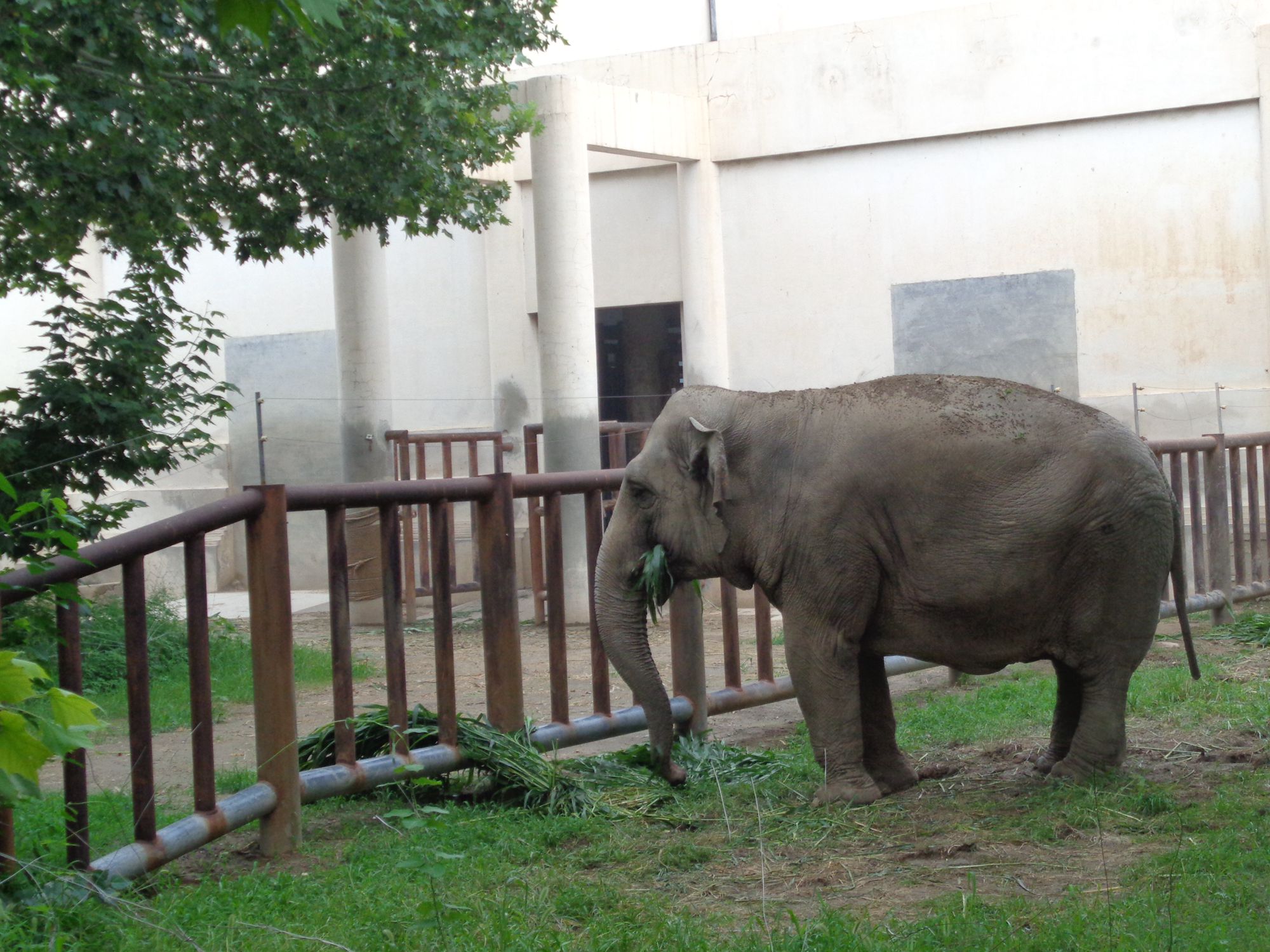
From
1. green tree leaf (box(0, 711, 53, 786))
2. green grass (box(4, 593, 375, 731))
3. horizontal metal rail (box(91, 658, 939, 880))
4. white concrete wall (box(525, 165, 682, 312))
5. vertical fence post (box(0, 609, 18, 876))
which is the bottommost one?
green grass (box(4, 593, 375, 731))

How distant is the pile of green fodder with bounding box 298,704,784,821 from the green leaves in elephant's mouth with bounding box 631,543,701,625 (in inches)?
24.1

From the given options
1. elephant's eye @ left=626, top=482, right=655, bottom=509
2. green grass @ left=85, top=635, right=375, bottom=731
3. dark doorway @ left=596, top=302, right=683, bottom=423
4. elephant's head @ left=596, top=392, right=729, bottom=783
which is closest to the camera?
elephant's head @ left=596, top=392, right=729, bottom=783

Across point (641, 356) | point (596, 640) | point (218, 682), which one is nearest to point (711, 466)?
point (596, 640)

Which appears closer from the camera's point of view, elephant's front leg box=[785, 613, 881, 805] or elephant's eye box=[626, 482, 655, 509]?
elephant's front leg box=[785, 613, 881, 805]

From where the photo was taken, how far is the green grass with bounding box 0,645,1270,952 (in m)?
3.47

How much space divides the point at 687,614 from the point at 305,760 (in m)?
1.81

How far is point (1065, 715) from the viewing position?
5.52 metres

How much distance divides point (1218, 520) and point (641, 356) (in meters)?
8.14

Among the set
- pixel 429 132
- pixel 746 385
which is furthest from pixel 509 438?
pixel 429 132

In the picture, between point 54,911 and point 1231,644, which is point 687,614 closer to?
point 54,911

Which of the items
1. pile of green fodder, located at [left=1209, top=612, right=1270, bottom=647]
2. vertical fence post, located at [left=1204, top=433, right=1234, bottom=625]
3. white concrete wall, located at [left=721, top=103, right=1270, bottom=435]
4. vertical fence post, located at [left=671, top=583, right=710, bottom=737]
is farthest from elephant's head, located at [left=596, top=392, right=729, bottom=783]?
white concrete wall, located at [left=721, top=103, right=1270, bottom=435]

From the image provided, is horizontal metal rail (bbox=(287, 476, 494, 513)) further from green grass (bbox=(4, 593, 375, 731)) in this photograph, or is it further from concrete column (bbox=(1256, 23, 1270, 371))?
concrete column (bbox=(1256, 23, 1270, 371))

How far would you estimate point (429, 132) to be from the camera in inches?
308

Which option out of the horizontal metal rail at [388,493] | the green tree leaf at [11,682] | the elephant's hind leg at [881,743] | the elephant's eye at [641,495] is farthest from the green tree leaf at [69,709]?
the elephant's hind leg at [881,743]
